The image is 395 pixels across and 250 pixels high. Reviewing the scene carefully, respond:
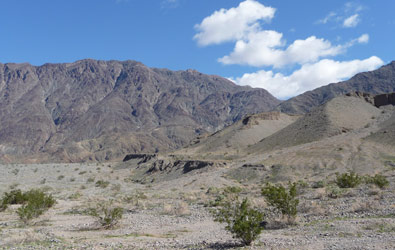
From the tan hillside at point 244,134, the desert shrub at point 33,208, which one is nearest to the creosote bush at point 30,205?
the desert shrub at point 33,208

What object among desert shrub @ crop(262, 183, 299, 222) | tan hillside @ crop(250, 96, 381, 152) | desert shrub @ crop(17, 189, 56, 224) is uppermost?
tan hillside @ crop(250, 96, 381, 152)

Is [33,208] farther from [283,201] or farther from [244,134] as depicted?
[244,134]

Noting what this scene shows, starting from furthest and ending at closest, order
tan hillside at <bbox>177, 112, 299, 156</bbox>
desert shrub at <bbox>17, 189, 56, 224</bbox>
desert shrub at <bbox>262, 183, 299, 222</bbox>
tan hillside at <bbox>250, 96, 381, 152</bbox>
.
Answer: tan hillside at <bbox>177, 112, 299, 156</bbox> → tan hillside at <bbox>250, 96, 381, 152</bbox> → desert shrub at <bbox>17, 189, 56, 224</bbox> → desert shrub at <bbox>262, 183, 299, 222</bbox>

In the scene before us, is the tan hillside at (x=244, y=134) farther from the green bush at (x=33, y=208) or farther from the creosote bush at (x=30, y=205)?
the green bush at (x=33, y=208)

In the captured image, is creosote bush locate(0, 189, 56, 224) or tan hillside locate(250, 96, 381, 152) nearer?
creosote bush locate(0, 189, 56, 224)

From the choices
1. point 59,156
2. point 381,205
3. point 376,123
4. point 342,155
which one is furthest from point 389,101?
point 59,156

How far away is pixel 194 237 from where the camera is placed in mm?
12422

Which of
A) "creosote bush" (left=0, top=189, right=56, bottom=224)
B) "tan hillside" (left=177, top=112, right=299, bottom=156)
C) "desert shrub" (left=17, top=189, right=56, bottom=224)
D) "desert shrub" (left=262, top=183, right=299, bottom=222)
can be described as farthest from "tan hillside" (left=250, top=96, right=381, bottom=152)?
"desert shrub" (left=17, top=189, right=56, bottom=224)

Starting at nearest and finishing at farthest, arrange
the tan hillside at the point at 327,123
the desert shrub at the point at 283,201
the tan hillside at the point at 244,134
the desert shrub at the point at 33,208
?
the desert shrub at the point at 283,201
the desert shrub at the point at 33,208
the tan hillside at the point at 327,123
the tan hillside at the point at 244,134

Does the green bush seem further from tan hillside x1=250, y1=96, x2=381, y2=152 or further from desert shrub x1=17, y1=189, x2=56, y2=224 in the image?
tan hillside x1=250, y1=96, x2=381, y2=152

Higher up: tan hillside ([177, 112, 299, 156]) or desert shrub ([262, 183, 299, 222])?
tan hillside ([177, 112, 299, 156])

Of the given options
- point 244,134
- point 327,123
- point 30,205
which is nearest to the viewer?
point 30,205

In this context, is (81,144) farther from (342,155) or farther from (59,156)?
(342,155)

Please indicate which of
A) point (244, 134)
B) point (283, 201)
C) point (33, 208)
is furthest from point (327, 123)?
point (33, 208)
